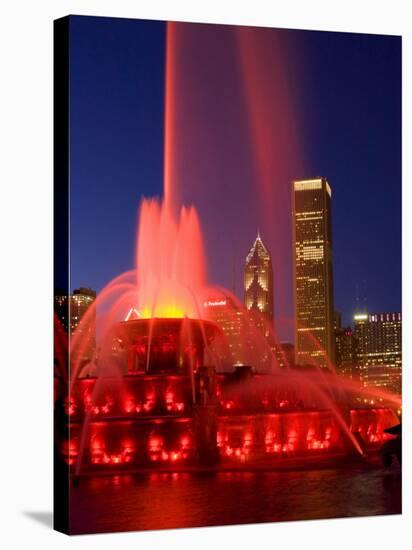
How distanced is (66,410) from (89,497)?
118cm

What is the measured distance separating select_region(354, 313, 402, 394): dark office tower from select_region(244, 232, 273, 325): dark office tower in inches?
60.2

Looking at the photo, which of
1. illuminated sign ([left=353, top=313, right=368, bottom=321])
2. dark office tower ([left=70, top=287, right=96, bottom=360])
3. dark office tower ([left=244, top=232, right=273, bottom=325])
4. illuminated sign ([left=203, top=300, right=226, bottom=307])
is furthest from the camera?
illuminated sign ([left=353, top=313, right=368, bottom=321])

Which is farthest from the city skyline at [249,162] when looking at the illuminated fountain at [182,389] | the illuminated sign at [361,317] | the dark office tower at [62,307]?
the illuminated fountain at [182,389]

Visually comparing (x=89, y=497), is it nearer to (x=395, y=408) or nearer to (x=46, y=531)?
(x=46, y=531)

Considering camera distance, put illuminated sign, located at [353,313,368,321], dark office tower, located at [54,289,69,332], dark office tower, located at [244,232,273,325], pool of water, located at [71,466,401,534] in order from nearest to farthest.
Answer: dark office tower, located at [54,289,69,332] → pool of water, located at [71,466,401,534] → dark office tower, located at [244,232,273,325] → illuminated sign, located at [353,313,368,321]

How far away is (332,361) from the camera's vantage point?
71.5 feet

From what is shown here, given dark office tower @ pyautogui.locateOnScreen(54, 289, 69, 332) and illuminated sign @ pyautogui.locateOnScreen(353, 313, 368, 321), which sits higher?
dark office tower @ pyautogui.locateOnScreen(54, 289, 69, 332)

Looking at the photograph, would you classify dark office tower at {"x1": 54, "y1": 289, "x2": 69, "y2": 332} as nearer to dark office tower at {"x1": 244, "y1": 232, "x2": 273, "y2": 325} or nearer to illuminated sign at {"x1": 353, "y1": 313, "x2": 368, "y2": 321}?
dark office tower at {"x1": 244, "y1": 232, "x2": 273, "y2": 325}

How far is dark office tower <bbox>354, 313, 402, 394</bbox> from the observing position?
72.2 ft

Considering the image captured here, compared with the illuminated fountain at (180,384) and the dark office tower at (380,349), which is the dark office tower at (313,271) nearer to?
the illuminated fountain at (180,384)

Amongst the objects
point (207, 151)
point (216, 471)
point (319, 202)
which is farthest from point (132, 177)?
point (216, 471)

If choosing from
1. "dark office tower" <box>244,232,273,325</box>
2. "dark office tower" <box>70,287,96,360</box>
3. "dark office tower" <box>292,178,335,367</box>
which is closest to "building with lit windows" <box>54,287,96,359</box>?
"dark office tower" <box>70,287,96,360</box>

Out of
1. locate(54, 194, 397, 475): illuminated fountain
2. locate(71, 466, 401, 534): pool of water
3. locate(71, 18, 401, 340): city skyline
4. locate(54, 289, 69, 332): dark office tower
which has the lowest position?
locate(71, 466, 401, 534): pool of water

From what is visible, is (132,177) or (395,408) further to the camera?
(395,408)
